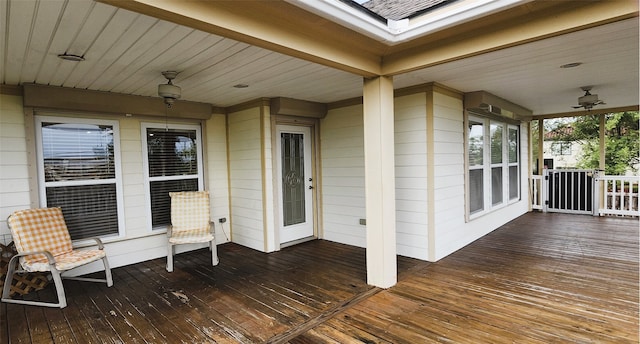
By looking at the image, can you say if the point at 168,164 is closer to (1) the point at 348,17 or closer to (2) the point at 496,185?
(1) the point at 348,17

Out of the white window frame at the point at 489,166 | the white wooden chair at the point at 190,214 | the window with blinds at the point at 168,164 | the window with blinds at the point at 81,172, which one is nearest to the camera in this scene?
the window with blinds at the point at 81,172

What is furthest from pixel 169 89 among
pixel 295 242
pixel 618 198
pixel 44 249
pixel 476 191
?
pixel 618 198

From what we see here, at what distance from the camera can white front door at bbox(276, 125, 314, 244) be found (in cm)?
489

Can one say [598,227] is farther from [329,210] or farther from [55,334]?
[55,334]

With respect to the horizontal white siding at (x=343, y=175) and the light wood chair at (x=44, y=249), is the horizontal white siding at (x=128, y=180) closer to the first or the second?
the light wood chair at (x=44, y=249)

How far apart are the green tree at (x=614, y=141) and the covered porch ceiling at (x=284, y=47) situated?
29.7 ft

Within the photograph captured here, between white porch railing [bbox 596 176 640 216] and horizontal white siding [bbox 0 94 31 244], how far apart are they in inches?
366

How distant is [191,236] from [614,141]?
1372 cm

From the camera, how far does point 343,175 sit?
16.2 ft

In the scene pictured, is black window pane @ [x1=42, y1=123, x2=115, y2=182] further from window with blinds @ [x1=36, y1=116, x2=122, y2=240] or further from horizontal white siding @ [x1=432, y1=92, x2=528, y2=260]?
horizontal white siding @ [x1=432, y1=92, x2=528, y2=260]

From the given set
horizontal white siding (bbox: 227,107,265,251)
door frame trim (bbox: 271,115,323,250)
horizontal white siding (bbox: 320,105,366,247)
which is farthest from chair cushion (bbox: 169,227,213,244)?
horizontal white siding (bbox: 320,105,366,247)

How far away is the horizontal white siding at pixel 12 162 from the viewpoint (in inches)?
135

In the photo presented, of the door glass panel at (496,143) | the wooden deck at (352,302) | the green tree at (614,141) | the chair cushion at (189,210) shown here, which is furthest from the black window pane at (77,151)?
the green tree at (614,141)

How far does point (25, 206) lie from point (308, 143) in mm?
3553
